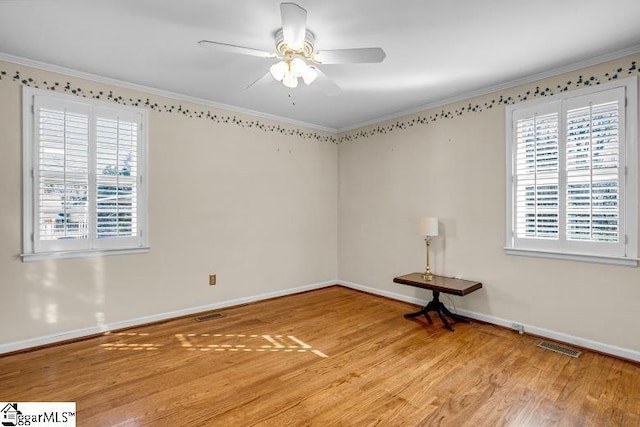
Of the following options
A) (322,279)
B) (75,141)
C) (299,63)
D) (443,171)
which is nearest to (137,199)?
(75,141)

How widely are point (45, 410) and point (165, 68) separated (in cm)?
277

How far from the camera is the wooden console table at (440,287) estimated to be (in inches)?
137

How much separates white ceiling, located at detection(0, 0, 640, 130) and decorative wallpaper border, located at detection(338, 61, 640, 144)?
187 mm

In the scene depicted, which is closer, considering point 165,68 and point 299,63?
point 299,63

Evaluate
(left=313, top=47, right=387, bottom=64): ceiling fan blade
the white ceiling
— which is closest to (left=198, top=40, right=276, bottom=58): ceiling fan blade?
the white ceiling

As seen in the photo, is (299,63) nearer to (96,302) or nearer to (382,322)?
(382,322)

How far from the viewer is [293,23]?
1967mm

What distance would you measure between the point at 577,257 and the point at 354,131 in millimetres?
3248

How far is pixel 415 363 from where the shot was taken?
275 centimetres

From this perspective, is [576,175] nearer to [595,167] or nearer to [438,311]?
[595,167]

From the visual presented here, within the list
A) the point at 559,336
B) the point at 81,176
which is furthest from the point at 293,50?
the point at 559,336

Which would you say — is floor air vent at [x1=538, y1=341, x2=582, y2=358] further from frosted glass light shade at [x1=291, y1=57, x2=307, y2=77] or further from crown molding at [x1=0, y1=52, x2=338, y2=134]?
crown molding at [x1=0, y1=52, x2=338, y2=134]

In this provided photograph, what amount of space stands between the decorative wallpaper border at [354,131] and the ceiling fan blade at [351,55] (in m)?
1.97

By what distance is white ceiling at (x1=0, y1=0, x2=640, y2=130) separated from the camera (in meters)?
2.18
